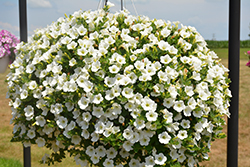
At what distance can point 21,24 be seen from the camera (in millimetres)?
2529

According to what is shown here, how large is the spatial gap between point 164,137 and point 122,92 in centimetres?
36

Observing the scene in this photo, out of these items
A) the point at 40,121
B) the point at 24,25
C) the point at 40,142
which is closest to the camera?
the point at 40,121

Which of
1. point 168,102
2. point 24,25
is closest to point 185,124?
point 168,102

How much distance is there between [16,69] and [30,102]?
28 cm

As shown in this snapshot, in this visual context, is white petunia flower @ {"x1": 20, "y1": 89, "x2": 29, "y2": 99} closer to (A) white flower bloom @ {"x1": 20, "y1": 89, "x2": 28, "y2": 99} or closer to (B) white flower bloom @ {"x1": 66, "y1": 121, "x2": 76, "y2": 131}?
(A) white flower bloom @ {"x1": 20, "y1": 89, "x2": 28, "y2": 99}

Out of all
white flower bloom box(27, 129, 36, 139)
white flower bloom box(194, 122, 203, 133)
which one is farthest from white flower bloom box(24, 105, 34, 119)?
white flower bloom box(194, 122, 203, 133)

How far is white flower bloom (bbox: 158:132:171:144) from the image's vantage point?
4.64 feet

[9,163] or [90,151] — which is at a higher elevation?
[90,151]

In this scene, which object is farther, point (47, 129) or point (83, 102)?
point (47, 129)

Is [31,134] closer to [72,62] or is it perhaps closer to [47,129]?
[47,129]

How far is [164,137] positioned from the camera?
144cm

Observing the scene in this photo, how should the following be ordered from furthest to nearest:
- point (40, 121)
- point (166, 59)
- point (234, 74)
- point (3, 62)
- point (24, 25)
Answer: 1. point (3, 62)
2. point (24, 25)
3. point (234, 74)
4. point (40, 121)
5. point (166, 59)

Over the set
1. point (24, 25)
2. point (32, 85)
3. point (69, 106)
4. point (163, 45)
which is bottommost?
point (69, 106)

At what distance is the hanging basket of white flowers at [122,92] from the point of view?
145 cm
